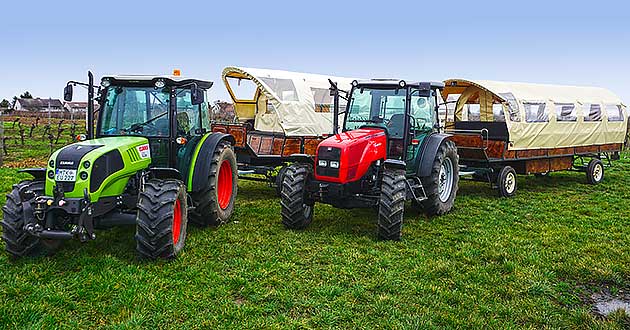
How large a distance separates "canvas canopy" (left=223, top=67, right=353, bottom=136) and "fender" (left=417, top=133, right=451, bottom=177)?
4363 mm

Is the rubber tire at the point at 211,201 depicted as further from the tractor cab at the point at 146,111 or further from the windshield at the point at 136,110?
the windshield at the point at 136,110

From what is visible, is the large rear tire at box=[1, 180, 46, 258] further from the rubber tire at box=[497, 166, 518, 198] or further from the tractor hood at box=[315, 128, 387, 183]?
the rubber tire at box=[497, 166, 518, 198]

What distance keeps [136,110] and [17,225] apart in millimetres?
2042

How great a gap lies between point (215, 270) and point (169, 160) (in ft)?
5.98

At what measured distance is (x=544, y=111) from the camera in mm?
11648

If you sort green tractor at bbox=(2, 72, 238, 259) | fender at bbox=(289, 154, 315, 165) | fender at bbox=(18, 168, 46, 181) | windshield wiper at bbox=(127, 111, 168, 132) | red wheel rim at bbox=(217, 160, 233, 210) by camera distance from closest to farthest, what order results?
green tractor at bbox=(2, 72, 238, 259) < fender at bbox=(18, 168, 46, 181) < windshield wiper at bbox=(127, 111, 168, 132) < fender at bbox=(289, 154, 315, 165) < red wheel rim at bbox=(217, 160, 233, 210)

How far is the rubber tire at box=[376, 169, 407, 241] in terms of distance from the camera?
280 inches

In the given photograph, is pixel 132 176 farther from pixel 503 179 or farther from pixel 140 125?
pixel 503 179

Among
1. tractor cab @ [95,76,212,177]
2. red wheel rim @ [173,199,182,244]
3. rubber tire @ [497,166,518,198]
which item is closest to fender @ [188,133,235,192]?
tractor cab @ [95,76,212,177]

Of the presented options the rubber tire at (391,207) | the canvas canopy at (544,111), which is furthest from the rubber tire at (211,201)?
the canvas canopy at (544,111)

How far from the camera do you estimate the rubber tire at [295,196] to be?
758 centimetres

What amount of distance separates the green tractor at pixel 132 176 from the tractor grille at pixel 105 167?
1 cm

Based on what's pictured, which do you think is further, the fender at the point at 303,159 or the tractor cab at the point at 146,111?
the fender at the point at 303,159

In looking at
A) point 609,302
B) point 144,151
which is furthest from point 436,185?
point 144,151
